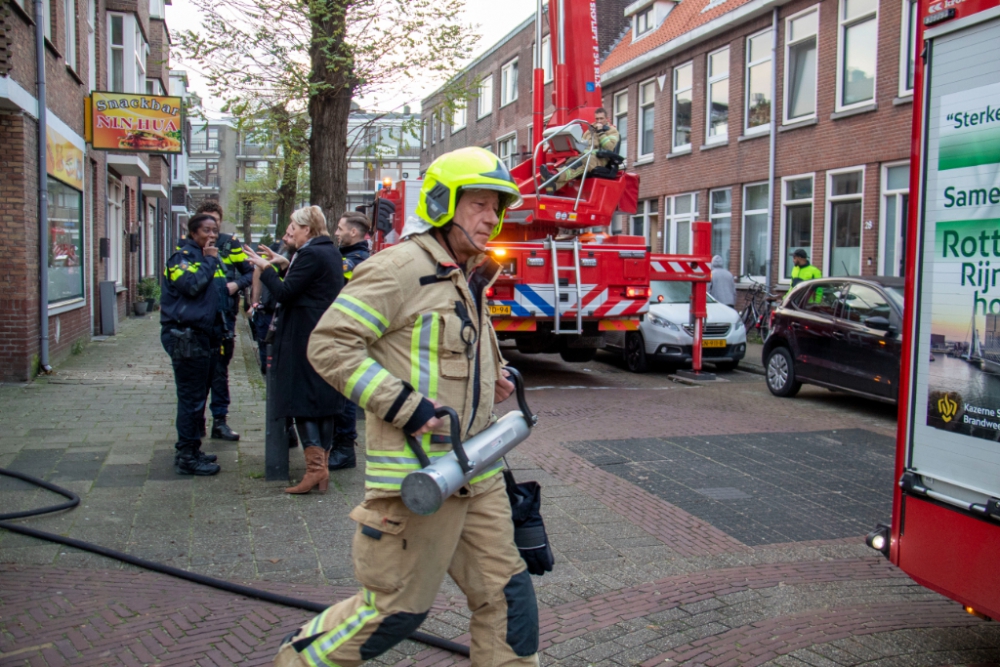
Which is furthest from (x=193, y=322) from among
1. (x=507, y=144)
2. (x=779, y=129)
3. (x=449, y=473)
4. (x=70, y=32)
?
(x=507, y=144)

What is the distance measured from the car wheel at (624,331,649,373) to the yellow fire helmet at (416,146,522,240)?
10.7 m

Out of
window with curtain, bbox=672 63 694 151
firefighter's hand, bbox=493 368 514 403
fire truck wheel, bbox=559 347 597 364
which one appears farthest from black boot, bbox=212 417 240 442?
window with curtain, bbox=672 63 694 151

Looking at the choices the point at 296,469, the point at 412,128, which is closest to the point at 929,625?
the point at 296,469

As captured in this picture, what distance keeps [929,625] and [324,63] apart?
10.7m

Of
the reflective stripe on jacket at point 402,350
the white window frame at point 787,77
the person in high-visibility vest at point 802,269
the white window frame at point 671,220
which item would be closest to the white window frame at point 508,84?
the white window frame at point 671,220

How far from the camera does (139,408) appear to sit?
8.91 meters

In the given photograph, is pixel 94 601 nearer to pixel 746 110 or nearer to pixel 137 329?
pixel 137 329

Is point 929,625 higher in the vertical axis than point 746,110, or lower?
lower

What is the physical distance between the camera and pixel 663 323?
13.1 meters

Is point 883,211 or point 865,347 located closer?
point 865,347

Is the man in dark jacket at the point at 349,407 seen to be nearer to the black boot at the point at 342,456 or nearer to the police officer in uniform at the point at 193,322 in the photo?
the black boot at the point at 342,456

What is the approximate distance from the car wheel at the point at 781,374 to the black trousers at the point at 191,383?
713cm

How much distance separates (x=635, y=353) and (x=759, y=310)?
6936mm

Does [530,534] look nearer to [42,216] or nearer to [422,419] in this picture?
[422,419]
